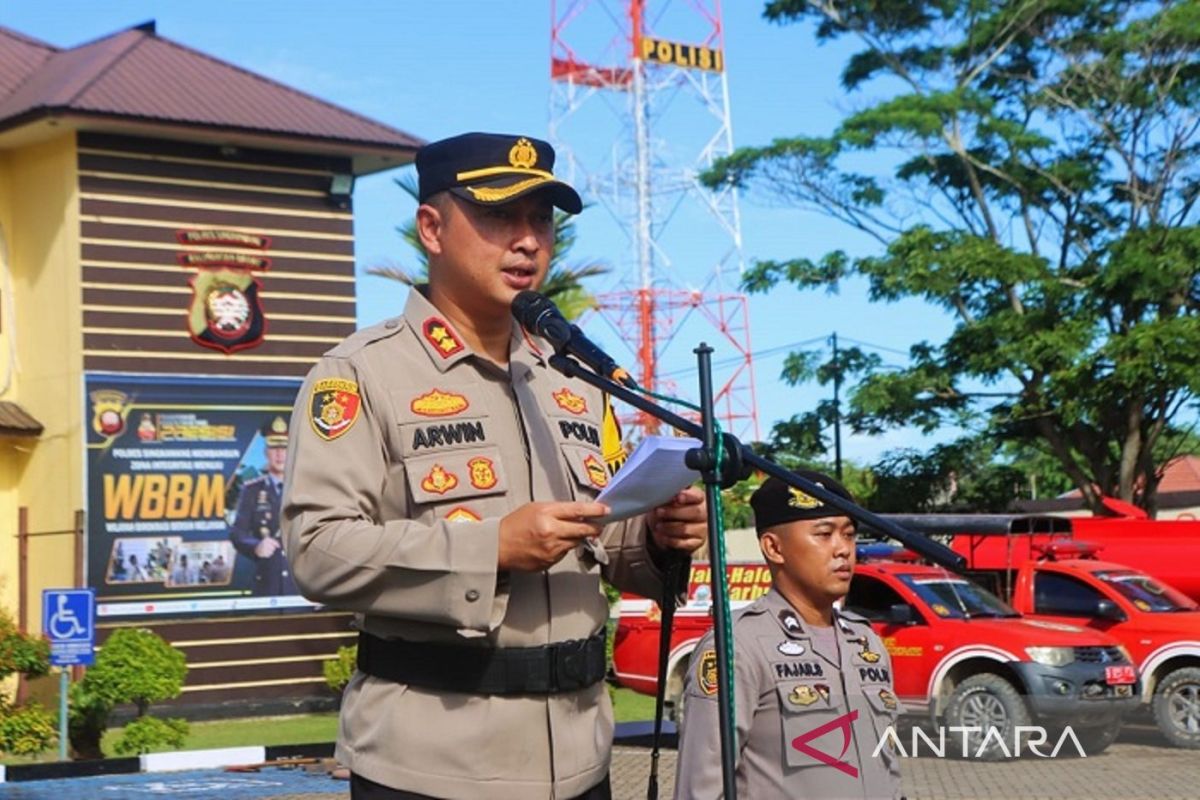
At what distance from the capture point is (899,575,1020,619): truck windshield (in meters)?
15.9

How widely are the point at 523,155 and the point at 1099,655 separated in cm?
1256

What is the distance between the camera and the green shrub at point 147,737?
566 inches

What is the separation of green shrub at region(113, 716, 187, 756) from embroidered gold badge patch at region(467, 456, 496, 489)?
37.3ft

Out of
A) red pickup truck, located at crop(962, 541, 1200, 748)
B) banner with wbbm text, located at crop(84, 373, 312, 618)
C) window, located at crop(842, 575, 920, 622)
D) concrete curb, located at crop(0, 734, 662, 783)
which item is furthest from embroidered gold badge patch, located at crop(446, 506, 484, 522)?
banner with wbbm text, located at crop(84, 373, 312, 618)

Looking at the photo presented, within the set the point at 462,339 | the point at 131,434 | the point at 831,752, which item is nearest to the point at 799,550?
the point at 831,752

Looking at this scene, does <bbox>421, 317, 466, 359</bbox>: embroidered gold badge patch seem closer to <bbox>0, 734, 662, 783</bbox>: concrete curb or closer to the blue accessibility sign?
<bbox>0, 734, 662, 783</bbox>: concrete curb

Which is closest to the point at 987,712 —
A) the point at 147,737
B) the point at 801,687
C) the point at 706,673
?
the point at 147,737

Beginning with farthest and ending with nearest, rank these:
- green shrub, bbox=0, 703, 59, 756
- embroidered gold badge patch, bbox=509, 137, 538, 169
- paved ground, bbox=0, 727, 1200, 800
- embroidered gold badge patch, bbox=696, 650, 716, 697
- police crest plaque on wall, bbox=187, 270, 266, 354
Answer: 1. police crest plaque on wall, bbox=187, 270, 266, 354
2. green shrub, bbox=0, 703, 59, 756
3. paved ground, bbox=0, 727, 1200, 800
4. embroidered gold badge patch, bbox=696, 650, 716, 697
5. embroidered gold badge patch, bbox=509, 137, 538, 169

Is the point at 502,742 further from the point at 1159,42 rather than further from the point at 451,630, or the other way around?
the point at 1159,42

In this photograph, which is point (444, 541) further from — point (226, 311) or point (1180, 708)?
point (226, 311)

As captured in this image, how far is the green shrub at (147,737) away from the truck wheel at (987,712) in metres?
5.96

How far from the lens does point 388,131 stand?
20.7 metres

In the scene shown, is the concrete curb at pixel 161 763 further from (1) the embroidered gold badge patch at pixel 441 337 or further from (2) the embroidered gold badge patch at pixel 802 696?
(1) the embroidered gold badge patch at pixel 441 337

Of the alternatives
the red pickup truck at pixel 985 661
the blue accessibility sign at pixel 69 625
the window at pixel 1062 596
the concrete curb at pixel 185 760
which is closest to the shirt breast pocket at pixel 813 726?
the concrete curb at pixel 185 760
